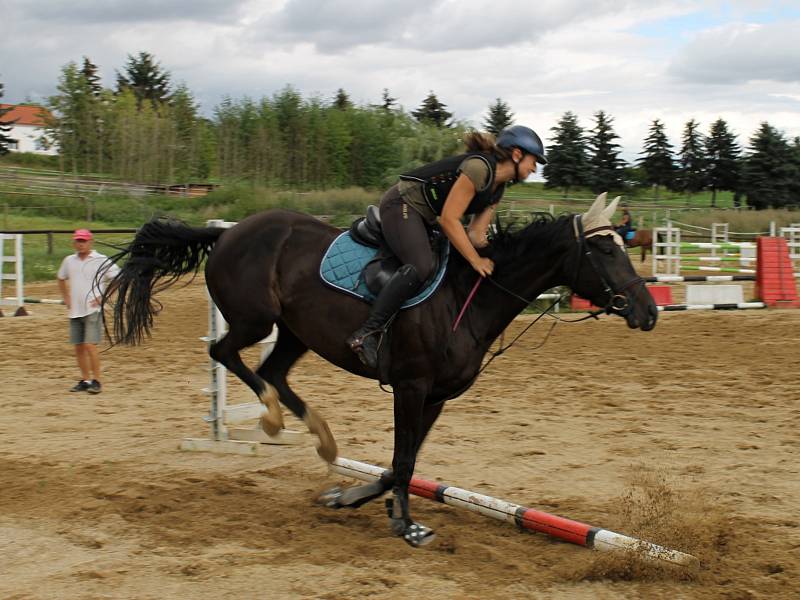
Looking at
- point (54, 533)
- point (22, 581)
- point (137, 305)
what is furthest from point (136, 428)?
point (22, 581)

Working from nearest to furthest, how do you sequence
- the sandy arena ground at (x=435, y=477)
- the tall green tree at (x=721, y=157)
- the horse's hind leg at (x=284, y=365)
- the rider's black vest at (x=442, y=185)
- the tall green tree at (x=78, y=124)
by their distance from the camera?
the sandy arena ground at (x=435, y=477) < the rider's black vest at (x=442, y=185) < the horse's hind leg at (x=284, y=365) < the tall green tree at (x=78, y=124) < the tall green tree at (x=721, y=157)

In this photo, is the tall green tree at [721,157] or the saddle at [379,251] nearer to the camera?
the saddle at [379,251]

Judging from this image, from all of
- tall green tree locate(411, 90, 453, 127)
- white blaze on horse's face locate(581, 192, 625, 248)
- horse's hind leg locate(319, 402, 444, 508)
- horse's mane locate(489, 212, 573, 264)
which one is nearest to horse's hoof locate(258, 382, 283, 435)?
horse's hind leg locate(319, 402, 444, 508)

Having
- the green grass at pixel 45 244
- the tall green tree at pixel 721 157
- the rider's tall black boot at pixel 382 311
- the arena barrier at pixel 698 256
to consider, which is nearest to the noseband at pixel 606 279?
the rider's tall black boot at pixel 382 311

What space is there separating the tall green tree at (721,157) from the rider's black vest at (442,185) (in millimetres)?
61726

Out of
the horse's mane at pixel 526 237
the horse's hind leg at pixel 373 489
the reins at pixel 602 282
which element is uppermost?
the horse's mane at pixel 526 237

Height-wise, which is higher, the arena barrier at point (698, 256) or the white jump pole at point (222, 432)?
the arena barrier at point (698, 256)

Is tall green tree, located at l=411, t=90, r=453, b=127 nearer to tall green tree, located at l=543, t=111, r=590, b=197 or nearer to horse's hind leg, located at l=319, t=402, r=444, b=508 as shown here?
tall green tree, located at l=543, t=111, r=590, b=197

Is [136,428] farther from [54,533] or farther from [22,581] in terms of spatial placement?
[22,581]

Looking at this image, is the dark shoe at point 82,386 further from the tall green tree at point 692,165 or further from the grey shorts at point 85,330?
the tall green tree at point 692,165

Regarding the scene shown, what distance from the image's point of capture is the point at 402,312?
4.96 meters

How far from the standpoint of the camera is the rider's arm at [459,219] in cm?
477

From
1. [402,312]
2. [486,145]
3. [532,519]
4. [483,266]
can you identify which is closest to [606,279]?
[483,266]

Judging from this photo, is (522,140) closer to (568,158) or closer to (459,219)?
(459,219)
